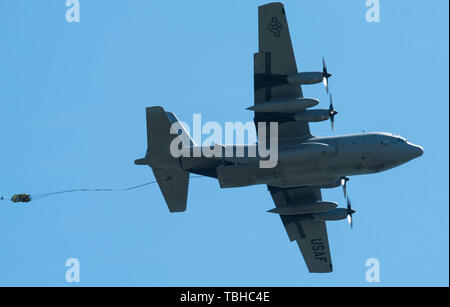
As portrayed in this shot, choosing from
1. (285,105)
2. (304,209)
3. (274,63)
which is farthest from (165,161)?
(304,209)

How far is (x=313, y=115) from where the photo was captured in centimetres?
4941

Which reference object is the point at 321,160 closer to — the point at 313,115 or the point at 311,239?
the point at 313,115

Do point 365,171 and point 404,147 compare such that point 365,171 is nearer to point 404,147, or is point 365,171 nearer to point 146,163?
point 404,147

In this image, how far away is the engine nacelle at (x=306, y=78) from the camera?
48.1 metres

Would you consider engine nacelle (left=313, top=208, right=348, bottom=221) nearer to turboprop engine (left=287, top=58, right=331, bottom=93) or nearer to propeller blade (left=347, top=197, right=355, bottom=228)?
propeller blade (left=347, top=197, right=355, bottom=228)

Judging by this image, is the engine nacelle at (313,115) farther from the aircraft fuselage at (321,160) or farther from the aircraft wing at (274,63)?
the aircraft fuselage at (321,160)

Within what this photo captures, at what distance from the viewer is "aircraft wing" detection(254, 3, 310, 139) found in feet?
158

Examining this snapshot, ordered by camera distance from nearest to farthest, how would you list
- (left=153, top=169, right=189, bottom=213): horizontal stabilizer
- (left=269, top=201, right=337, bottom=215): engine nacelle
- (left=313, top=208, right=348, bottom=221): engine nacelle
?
(left=153, top=169, right=189, bottom=213): horizontal stabilizer
(left=313, top=208, right=348, bottom=221): engine nacelle
(left=269, top=201, right=337, bottom=215): engine nacelle

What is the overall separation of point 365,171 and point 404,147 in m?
2.68

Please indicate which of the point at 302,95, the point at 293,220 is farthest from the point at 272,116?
the point at 293,220

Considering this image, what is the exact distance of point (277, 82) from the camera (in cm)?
4925

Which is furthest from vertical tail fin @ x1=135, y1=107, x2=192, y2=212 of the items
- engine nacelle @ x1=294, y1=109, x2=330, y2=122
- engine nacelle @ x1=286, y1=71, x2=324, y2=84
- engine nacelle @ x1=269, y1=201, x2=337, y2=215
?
engine nacelle @ x1=286, y1=71, x2=324, y2=84

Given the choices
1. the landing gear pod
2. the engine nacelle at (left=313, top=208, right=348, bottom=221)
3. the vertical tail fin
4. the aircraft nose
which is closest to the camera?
the landing gear pod

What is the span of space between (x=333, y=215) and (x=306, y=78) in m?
10.5
